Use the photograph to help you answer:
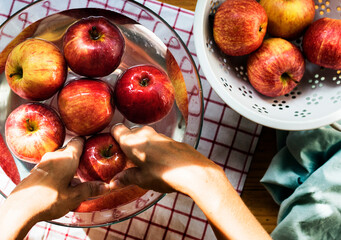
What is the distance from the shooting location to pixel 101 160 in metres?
0.66

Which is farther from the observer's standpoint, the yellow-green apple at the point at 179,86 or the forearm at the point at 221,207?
the yellow-green apple at the point at 179,86

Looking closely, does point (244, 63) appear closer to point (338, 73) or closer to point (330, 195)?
point (338, 73)

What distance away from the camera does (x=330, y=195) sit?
74 centimetres

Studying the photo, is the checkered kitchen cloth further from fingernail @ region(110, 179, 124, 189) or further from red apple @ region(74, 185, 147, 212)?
fingernail @ region(110, 179, 124, 189)

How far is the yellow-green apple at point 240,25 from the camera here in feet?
2.08

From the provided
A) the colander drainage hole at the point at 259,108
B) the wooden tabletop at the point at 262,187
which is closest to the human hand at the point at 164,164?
the colander drainage hole at the point at 259,108

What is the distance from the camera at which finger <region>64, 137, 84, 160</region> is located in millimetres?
594

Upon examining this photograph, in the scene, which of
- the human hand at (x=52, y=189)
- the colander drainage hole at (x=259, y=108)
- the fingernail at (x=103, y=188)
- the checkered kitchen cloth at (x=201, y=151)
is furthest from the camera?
the checkered kitchen cloth at (x=201, y=151)

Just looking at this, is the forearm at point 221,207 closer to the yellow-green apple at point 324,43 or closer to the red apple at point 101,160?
the red apple at point 101,160

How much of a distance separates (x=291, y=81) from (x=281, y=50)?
7 centimetres

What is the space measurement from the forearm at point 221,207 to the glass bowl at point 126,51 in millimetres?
236

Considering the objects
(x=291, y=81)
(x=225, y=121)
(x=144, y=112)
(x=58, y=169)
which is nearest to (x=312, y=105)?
(x=291, y=81)

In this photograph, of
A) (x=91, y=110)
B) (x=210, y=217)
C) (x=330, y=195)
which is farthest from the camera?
(x=330, y=195)

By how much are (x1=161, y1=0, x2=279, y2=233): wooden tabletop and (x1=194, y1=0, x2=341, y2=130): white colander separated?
0.35 ft
